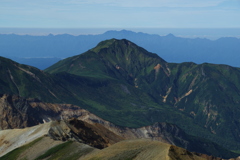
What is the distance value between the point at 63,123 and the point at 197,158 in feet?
255

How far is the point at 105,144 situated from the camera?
627ft

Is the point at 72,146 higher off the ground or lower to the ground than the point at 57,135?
higher

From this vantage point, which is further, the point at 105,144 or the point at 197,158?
the point at 105,144

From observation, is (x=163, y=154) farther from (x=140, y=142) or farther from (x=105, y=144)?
(x=105, y=144)

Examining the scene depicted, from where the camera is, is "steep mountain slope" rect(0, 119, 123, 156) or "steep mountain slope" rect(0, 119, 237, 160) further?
"steep mountain slope" rect(0, 119, 123, 156)

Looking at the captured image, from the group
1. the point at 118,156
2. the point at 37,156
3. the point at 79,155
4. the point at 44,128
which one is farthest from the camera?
the point at 44,128

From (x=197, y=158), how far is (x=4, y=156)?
80882mm

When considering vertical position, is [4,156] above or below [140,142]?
below

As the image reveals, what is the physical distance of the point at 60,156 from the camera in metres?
156

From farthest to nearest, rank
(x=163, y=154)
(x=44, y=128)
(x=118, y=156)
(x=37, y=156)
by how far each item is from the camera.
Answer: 1. (x=44, y=128)
2. (x=37, y=156)
3. (x=118, y=156)
4. (x=163, y=154)

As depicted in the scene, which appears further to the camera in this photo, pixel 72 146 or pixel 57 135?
pixel 57 135

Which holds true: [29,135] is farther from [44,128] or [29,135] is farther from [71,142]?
[71,142]

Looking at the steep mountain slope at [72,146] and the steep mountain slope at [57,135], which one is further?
the steep mountain slope at [57,135]

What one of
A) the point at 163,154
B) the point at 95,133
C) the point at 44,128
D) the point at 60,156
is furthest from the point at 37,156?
the point at 163,154
